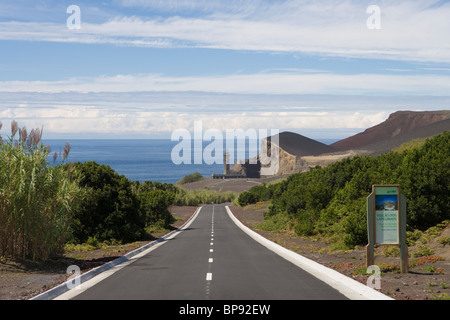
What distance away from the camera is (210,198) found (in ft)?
334

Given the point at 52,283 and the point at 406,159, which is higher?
the point at 406,159

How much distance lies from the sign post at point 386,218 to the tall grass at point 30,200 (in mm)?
9663

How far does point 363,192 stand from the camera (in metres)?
29.3

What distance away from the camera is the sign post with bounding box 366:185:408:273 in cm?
1534

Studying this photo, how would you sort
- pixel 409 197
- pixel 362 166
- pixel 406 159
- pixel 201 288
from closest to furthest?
1. pixel 201 288
2. pixel 409 197
3. pixel 406 159
4. pixel 362 166

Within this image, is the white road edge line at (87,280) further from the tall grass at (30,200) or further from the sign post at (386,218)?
the sign post at (386,218)

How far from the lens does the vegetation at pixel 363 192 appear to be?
75.4 ft

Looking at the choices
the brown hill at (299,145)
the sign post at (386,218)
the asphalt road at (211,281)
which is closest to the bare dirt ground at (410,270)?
the sign post at (386,218)

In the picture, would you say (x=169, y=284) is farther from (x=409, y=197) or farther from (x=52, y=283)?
(x=409, y=197)

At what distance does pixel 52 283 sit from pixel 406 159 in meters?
18.7

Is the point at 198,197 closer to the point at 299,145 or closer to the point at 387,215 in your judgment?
the point at 299,145

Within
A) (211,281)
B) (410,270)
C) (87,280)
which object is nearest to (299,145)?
(410,270)

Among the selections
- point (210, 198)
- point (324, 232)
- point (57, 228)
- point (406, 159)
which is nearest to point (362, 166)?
point (324, 232)
